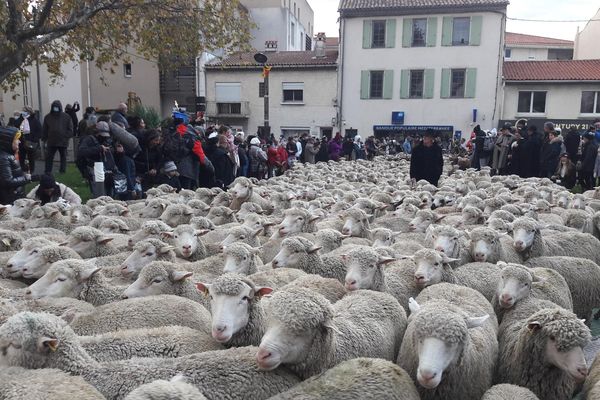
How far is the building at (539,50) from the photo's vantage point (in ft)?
166

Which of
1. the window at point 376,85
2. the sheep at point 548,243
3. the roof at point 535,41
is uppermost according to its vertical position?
the roof at point 535,41

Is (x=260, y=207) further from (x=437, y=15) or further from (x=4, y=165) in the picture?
(x=437, y=15)

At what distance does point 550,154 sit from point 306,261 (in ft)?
31.8

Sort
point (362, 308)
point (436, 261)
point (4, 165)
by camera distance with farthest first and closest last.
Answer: point (4, 165) → point (436, 261) → point (362, 308)

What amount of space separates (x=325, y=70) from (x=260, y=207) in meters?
22.5

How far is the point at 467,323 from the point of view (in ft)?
8.82

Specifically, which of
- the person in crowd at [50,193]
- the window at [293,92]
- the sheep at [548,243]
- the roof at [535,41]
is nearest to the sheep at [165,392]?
the sheep at [548,243]

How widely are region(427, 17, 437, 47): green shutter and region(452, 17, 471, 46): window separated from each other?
0.91 meters

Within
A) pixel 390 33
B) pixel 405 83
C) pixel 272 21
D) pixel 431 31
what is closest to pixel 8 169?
pixel 405 83

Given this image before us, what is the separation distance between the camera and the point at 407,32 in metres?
27.6

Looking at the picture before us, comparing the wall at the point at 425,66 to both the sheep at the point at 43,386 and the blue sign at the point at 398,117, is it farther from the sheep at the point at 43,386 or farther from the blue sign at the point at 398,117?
the sheep at the point at 43,386

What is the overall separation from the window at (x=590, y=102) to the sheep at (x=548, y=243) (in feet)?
82.2

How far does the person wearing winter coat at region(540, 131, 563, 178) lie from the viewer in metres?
11.7

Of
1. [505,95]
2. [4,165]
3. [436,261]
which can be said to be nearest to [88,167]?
[4,165]
